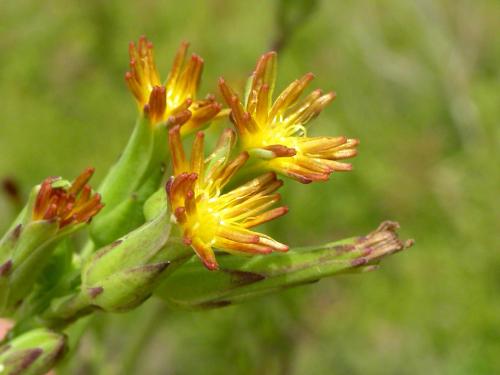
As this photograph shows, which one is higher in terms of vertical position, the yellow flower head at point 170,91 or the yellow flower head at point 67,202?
the yellow flower head at point 170,91

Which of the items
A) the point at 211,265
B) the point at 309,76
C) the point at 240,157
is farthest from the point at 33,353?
the point at 309,76

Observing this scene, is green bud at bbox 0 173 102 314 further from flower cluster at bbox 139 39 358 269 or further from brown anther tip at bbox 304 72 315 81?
brown anther tip at bbox 304 72 315 81

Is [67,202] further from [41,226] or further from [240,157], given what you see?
[240,157]

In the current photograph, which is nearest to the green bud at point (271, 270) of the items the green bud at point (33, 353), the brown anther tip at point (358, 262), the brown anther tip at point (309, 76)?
the brown anther tip at point (358, 262)

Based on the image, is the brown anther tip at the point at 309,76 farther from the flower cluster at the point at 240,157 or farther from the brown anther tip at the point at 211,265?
the brown anther tip at the point at 211,265

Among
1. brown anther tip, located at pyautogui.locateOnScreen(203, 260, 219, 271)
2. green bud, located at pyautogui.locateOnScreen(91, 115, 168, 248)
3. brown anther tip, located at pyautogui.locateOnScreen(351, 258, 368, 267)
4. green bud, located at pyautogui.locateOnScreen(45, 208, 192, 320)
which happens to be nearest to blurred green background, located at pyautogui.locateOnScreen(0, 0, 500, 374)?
green bud, located at pyautogui.locateOnScreen(91, 115, 168, 248)
